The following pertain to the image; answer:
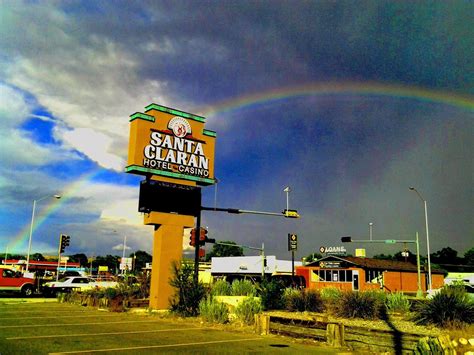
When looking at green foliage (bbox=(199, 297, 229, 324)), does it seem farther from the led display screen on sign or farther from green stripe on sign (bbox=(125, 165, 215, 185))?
green stripe on sign (bbox=(125, 165, 215, 185))

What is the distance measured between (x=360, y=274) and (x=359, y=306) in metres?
40.8

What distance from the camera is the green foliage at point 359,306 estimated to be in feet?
57.6

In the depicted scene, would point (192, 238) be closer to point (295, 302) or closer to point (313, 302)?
point (295, 302)

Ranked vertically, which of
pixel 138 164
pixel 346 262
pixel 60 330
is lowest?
pixel 60 330

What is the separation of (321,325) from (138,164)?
13610 mm

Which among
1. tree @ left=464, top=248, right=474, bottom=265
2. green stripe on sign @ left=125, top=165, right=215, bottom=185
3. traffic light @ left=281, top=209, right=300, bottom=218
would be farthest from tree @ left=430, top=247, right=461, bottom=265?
green stripe on sign @ left=125, top=165, right=215, bottom=185

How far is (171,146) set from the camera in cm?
2503

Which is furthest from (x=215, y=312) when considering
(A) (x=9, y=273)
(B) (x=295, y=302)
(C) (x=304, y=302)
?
(A) (x=9, y=273)

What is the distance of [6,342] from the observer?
12.8 metres

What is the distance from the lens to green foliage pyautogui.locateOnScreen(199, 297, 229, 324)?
1796 centimetres

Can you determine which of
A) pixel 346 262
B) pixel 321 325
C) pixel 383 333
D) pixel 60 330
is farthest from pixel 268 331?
pixel 346 262

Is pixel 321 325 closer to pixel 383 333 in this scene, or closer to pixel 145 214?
pixel 383 333

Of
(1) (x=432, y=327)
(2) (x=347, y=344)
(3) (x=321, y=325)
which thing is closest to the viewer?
(2) (x=347, y=344)

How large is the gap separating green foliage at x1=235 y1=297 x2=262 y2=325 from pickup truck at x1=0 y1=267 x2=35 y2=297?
1048 inches
